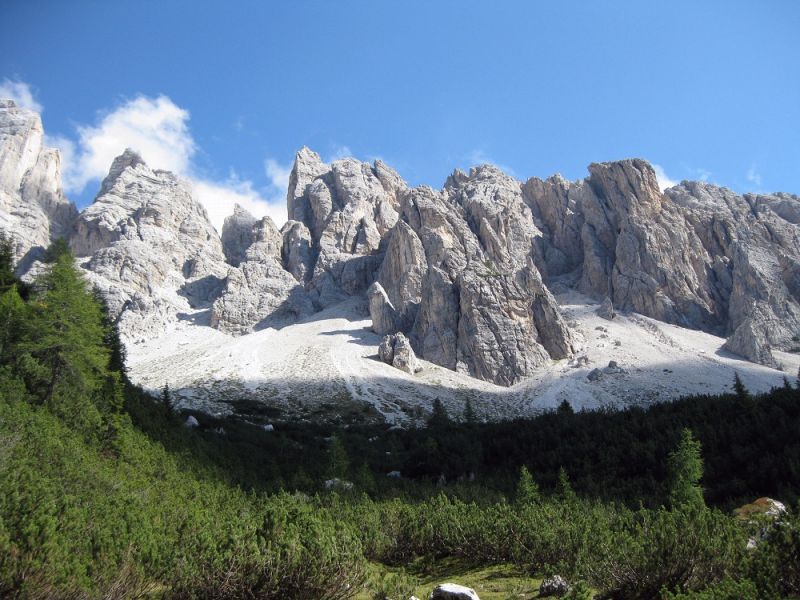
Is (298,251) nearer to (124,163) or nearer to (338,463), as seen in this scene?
(124,163)

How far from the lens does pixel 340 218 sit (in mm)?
130750

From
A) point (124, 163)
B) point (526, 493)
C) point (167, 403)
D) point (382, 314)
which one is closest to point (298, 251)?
point (382, 314)

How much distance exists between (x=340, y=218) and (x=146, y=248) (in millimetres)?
47121

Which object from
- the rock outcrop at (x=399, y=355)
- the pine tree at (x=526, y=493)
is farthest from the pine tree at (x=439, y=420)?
the pine tree at (x=526, y=493)

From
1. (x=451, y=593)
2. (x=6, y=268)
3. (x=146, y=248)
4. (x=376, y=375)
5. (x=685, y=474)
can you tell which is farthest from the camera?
(x=146, y=248)

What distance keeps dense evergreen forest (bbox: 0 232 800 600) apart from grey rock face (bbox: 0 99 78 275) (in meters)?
110

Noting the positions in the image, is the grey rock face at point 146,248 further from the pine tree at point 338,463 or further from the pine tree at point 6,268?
the pine tree at point 338,463

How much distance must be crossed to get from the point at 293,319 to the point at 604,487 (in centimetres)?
8938

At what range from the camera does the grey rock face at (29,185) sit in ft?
383

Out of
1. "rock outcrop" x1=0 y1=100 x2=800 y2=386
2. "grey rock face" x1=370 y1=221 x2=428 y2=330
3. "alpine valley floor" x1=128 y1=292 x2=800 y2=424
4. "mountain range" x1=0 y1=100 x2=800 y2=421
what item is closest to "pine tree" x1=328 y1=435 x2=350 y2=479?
"alpine valley floor" x1=128 y1=292 x2=800 y2=424

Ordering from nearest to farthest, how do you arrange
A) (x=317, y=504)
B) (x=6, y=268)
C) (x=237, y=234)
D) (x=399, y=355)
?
(x=317, y=504), (x=6, y=268), (x=399, y=355), (x=237, y=234)

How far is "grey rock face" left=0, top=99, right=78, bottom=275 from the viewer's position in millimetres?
116688

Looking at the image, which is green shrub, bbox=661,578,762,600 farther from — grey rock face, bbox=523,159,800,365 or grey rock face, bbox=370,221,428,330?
grey rock face, bbox=523,159,800,365

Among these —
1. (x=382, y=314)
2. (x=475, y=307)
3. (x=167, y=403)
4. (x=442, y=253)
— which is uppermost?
(x=442, y=253)
